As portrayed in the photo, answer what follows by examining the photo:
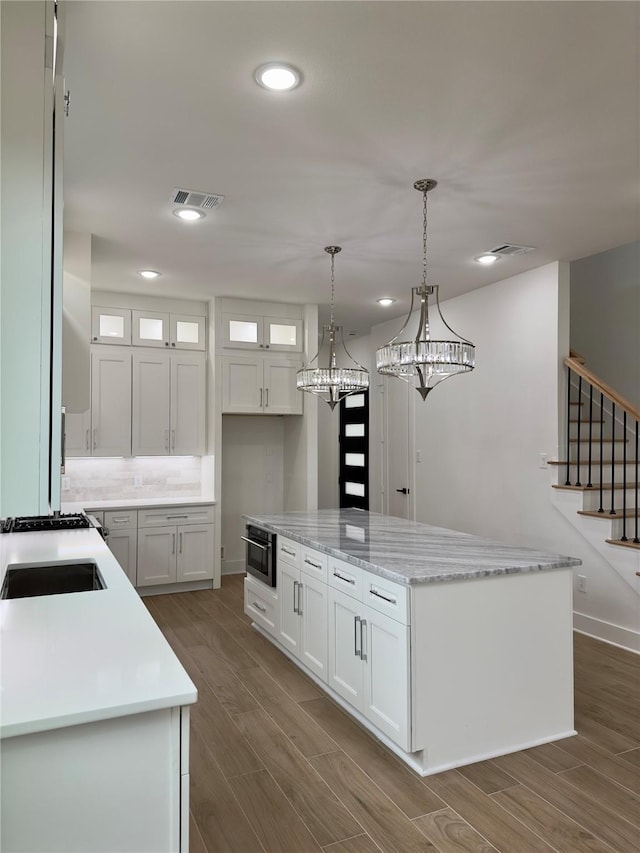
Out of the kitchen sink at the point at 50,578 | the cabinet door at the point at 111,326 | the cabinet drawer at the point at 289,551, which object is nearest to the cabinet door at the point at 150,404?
the cabinet door at the point at 111,326

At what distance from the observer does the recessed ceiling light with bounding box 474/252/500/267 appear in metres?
4.63

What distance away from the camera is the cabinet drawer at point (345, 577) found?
3107mm

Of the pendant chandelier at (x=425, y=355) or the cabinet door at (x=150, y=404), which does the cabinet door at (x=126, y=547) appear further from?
the pendant chandelier at (x=425, y=355)

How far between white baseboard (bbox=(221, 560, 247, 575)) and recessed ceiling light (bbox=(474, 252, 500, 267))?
397 cm

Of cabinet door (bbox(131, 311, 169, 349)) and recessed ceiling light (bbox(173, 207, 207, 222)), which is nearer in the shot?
recessed ceiling light (bbox(173, 207, 207, 222))

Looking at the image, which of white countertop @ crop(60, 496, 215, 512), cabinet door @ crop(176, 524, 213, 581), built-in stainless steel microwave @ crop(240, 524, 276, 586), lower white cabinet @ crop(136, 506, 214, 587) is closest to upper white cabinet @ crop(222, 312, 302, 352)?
white countertop @ crop(60, 496, 215, 512)

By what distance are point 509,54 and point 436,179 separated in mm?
1059

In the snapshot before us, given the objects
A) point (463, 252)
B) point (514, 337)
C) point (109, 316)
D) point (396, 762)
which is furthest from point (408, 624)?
point (109, 316)

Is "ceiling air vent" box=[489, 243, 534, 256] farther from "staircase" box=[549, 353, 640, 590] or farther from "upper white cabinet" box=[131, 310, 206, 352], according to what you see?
"upper white cabinet" box=[131, 310, 206, 352]

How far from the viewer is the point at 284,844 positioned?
7.39 feet

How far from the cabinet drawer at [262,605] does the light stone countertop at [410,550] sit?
0.49 metres

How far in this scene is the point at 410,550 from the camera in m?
3.25

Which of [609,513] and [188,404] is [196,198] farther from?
[609,513]

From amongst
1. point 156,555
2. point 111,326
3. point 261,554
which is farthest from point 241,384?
point 261,554
